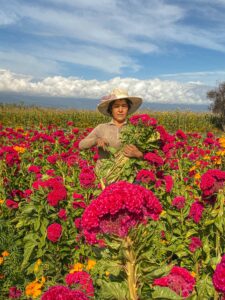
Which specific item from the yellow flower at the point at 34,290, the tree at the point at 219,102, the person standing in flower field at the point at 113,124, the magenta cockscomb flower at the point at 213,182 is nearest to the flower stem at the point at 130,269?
the magenta cockscomb flower at the point at 213,182

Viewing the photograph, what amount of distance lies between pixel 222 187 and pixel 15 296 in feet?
6.33

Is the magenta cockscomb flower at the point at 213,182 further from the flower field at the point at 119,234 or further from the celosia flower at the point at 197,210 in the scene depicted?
the celosia flower at the point at 197,210

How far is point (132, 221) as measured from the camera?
4.76 feet

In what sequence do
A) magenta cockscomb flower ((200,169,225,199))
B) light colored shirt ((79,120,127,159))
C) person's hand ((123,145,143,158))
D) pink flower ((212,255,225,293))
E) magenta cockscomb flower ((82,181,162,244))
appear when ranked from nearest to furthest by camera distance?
pink flower ((212,255,225,293)) → magenta cockscomb flower ((82,181,162,244)) → magenta cockscomb flower ((200,169,225,199)) → person's hand ((123,145,143,158)) → light colored shirt ((79,120,127,159))

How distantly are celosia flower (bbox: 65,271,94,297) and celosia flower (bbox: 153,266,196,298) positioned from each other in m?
0.58

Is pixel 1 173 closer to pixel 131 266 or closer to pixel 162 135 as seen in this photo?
pixel 162 135

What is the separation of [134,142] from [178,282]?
1851 mm

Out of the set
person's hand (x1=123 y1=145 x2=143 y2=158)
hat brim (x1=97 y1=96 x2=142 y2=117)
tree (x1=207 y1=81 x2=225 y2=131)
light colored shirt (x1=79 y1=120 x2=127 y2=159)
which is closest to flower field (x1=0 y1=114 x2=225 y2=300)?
person's hand (x1=123 y1=145 x2=143 y2=158)

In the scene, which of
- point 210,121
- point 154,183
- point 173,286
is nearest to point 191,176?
point 154,183

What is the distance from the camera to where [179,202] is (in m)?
3.49

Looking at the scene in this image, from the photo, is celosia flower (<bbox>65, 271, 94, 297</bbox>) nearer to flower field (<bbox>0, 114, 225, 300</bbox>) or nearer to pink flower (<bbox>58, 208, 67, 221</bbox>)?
flower field (<bbox>0, 114, 225, 300</bbox>)

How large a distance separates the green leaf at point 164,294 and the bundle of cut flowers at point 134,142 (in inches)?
66.3

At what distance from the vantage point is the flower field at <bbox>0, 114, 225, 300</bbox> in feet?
4.81

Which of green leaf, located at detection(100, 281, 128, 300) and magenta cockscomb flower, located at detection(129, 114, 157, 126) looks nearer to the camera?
green leaf, located at detection(100, 281, 128, 300)
